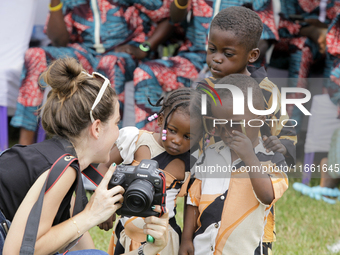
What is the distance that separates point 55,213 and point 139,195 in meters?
0.30

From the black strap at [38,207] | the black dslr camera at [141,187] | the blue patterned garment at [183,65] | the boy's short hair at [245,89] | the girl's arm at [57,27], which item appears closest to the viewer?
the black strap at [38,207]

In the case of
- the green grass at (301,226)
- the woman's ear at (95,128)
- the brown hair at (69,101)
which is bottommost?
the green grass at (301,226)

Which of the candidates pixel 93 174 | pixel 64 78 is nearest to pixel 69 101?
pixel 64 78

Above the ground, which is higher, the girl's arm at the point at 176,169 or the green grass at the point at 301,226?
the girl's arm at the point at 176,169

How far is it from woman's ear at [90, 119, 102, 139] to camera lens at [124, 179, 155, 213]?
0.88 ft

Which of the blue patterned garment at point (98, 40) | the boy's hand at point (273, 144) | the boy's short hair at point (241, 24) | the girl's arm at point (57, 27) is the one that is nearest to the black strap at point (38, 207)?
the boy's hand at point (273, 144)

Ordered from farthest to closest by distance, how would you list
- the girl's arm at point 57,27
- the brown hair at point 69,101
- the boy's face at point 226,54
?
the girl's arm at point 57,27 → the boy's face at point 226,54 → the brown hair at point 69,101

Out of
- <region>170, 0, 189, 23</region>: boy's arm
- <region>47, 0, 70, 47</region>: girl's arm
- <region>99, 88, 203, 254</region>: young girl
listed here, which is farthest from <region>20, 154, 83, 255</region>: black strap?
<region>47, 0, 70, 47</region>: girl's arm

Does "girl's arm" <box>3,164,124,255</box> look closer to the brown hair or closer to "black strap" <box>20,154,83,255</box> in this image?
"black strap" <box>20,154,83,255</box>

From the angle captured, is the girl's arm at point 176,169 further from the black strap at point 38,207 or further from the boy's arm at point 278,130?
the black strap at point 38,207

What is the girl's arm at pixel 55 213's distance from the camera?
48.8 inches

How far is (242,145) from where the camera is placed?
1.46 m

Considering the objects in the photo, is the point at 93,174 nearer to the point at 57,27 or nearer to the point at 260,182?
the point at 260,182

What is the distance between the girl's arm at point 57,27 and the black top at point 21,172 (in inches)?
94.2
